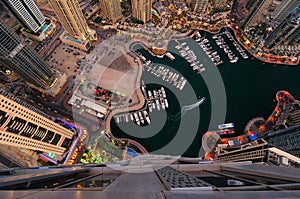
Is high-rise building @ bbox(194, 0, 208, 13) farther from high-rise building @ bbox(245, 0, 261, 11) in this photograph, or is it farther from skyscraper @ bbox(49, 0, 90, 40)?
skyscraper @ bbox(49, 0, 90, 40)

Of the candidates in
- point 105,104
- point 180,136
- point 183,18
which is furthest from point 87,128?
point 183,18

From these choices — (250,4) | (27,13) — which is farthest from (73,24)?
(250,4)

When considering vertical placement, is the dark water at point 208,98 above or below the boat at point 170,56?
below

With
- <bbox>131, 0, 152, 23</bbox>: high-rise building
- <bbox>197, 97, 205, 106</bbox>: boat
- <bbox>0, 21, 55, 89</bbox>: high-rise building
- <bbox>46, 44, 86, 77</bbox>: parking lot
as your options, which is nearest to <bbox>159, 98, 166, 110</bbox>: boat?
<bbox>197, 97, 205, 106</bbox>: boat

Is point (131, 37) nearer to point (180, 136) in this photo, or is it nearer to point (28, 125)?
point (180, 136)

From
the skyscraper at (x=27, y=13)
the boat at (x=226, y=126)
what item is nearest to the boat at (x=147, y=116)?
the boat at (x=226, y=126)

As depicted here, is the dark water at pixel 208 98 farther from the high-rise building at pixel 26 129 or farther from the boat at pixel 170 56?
the high-rise building at pixel 26 129
